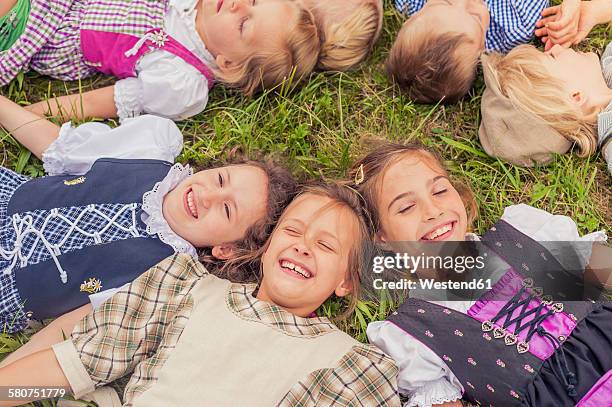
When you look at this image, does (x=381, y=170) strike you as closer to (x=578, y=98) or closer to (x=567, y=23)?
(x=578, y=98)

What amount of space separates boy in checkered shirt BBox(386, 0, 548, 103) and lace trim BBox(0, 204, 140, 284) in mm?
1530

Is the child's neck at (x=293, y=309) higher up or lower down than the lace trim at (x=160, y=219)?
lower down

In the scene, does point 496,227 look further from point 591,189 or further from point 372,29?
point 372,29

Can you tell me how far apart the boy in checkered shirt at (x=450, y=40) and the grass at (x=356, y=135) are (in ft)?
0.46

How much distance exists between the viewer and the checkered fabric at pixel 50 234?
8.67 feet

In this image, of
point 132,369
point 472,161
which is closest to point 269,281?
point 132,369

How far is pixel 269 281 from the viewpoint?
2.57 meters

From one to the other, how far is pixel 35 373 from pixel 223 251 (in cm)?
89

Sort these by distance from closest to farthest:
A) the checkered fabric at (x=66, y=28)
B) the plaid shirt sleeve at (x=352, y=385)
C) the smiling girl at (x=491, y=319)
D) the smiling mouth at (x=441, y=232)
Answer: the plaid shirt sleeve at (x=352, y=385) < the smiling girl at (x=491, y=319) < the smiling mouth at (x=441, y=232) < the checkered fabric at (x=66, y=28)

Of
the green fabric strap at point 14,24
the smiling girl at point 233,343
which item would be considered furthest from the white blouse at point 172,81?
the smiling girl at point 233,343

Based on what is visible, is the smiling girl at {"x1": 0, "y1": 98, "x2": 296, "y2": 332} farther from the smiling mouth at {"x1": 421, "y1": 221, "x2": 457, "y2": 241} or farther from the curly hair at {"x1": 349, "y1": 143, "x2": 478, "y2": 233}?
the smiling mouth at {"x1": 421, "y1": 221, "x2": 457, "y2": 241}

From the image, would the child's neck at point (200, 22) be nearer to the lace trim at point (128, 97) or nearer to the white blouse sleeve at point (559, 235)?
the lace trim at point (128, 97)

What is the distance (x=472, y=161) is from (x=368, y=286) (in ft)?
2.87

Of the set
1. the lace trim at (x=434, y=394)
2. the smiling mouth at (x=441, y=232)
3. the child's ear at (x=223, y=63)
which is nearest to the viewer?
the lace trim at (x=434, y=394)
